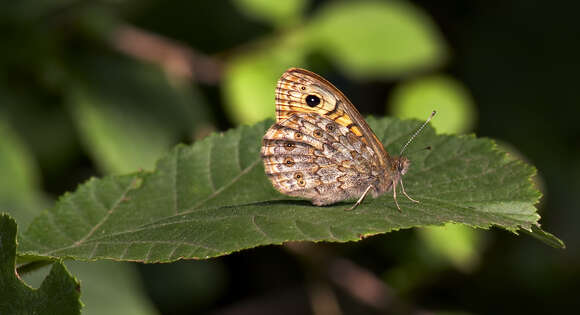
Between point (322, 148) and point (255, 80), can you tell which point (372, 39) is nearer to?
point (255, 80)

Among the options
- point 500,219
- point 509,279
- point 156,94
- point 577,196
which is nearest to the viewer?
point 500,219

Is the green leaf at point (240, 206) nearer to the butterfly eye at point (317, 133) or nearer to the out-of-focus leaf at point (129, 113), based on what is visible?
the butterfly eye at point (317, 133)

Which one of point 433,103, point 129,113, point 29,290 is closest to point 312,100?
point 29,290

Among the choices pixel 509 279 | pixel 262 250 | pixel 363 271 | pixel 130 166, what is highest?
pixel 130 166

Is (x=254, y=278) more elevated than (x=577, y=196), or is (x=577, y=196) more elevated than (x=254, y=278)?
(x=254, y=278)

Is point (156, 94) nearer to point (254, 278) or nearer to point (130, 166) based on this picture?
point (130, 166)

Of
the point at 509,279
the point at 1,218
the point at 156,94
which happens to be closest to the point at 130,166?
the point at 156,94

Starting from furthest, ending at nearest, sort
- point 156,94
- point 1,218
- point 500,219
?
point 156,94, point 500,219, point 1,218

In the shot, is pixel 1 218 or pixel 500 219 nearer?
pixel 1 218
